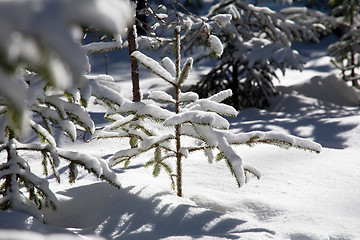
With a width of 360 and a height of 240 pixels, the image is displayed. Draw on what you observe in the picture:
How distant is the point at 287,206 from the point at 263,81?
5576 millimetres

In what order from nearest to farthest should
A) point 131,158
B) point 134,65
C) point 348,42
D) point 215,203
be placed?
1. point 215,203
2. point 131,158
3. point 134,65
4. point 348,42

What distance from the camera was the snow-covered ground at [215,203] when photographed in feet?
6.25

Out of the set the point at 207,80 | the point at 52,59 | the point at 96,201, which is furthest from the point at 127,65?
the point at 52,59

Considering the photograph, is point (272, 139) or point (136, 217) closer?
point (136, 217)

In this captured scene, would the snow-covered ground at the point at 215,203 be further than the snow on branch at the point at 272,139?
No

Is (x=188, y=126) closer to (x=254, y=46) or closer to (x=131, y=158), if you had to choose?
(x=131, y=158)

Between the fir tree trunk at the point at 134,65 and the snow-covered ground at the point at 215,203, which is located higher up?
the fir tree trunk at the point at 134,65

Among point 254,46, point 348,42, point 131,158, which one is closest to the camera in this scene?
point 131,158

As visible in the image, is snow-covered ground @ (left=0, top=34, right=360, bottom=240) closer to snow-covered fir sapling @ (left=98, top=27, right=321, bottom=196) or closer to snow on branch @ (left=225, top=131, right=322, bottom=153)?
snow-covered fir sapling @ (left=98, top=27, right=321, bottom=196)

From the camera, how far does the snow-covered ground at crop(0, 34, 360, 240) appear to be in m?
1.90

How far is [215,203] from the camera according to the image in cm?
251

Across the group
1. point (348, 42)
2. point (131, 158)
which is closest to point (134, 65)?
point (131, 158)

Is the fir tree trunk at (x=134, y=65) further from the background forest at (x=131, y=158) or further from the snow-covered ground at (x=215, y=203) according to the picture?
the snow-covered ground at (x=215, y=203)

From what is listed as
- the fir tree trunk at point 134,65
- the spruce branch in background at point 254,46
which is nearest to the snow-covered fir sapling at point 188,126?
the fir tree trunk at point 134,65
